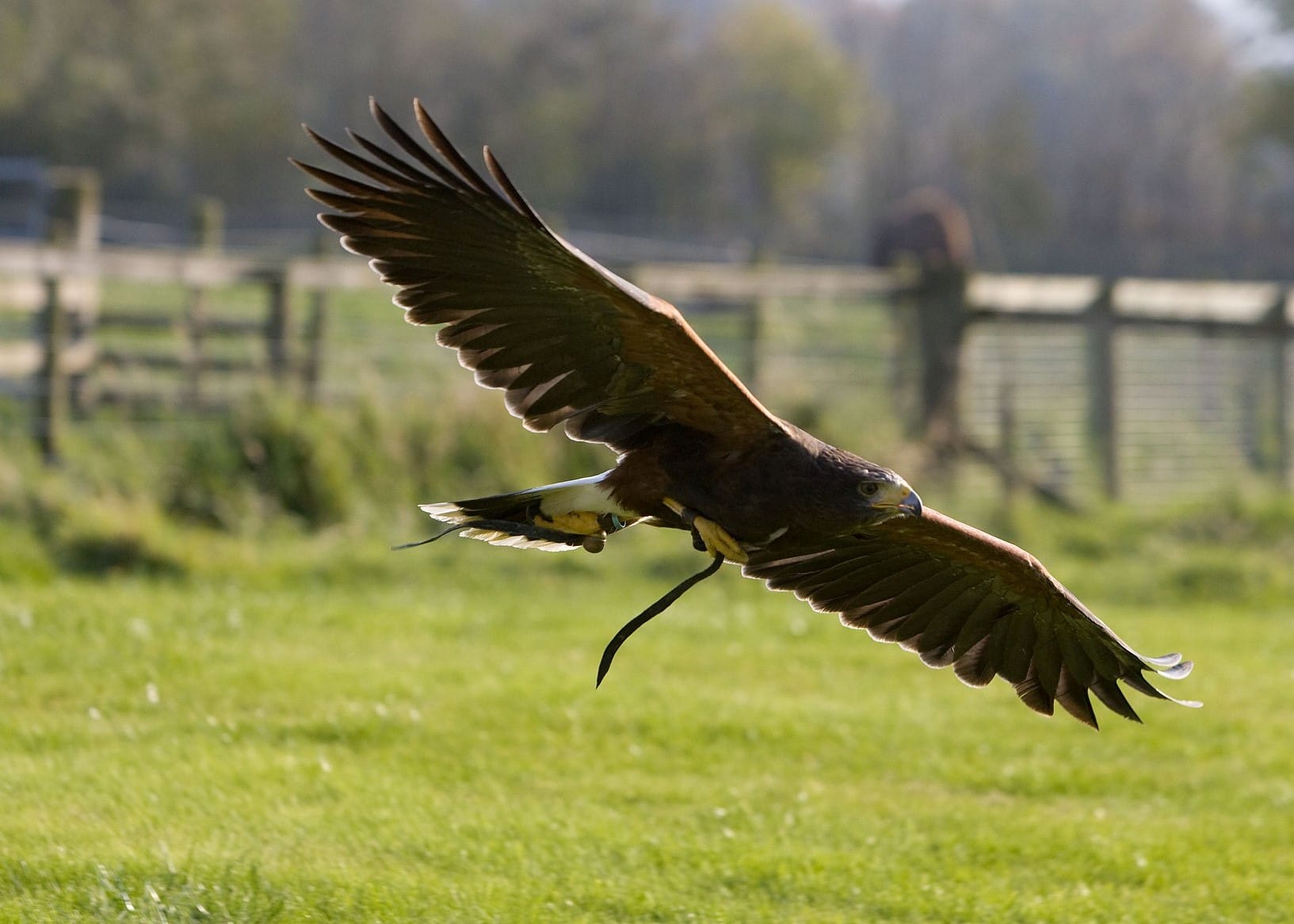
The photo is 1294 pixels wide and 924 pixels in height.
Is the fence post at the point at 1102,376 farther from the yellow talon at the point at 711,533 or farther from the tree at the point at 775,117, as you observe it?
the tree at the point at 775,117

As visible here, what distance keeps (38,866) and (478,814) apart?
1531 mm

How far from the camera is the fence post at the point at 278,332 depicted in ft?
41.0

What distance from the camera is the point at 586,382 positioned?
4984 millimetres

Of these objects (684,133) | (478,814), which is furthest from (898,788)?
(684,133)

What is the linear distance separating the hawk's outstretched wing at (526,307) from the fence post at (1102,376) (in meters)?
10.6

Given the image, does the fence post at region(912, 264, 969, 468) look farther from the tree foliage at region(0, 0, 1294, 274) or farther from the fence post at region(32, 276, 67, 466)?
the tree foliage at region(0, 0, 1294, 274)

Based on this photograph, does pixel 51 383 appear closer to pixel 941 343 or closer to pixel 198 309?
pixel 198 309

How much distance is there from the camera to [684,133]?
62.1m

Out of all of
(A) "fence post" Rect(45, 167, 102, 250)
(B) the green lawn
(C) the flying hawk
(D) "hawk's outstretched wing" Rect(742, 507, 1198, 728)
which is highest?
(A) "fence post" Rect(45, 167, 102, 250)

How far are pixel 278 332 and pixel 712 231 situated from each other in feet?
152

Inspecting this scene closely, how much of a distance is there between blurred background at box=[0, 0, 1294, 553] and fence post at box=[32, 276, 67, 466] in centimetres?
3

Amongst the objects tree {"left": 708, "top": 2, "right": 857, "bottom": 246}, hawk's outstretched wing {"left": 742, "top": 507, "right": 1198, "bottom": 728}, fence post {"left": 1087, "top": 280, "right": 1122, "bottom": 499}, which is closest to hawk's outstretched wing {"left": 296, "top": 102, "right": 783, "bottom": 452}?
hawk's outstretched wing {"left": 742, "top": 507, "right": 1198, "bottom": 728}

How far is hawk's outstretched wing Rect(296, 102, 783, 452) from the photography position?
4543 mm

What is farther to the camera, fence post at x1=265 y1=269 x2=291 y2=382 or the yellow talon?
fence post at x1=265 y1=269 x2=291 y2=382
